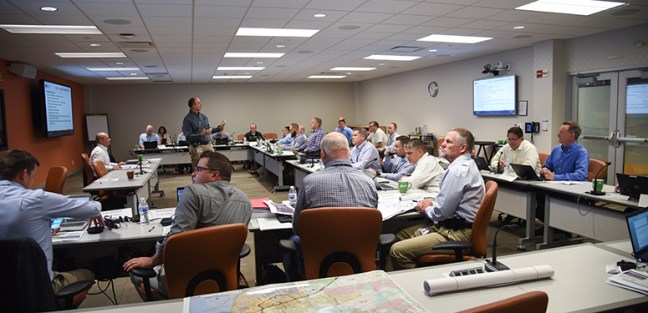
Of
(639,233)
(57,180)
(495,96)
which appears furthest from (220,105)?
(639,233)

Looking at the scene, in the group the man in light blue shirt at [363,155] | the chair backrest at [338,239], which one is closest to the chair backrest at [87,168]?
the man in light blue shirt at [363,155]

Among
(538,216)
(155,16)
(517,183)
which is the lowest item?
(538,216)

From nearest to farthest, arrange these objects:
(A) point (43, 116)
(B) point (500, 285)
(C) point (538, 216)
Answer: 1. (B) point (500, 285)
2. (C) point (538, 216)
3. (A) point (43, 116)

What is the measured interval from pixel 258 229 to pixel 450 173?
1.44 metres

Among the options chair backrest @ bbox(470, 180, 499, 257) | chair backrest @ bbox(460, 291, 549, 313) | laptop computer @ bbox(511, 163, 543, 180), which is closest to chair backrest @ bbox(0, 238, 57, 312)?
chair backrest @ bbox(460, 291, 549, 313)

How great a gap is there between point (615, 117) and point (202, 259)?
7.18 m

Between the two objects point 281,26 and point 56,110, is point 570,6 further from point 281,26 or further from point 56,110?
point 56,110

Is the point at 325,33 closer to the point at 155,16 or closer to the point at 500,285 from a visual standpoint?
the point at 155,16

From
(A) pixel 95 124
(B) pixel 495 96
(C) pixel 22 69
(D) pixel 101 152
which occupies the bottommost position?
(D) pixel 101 152

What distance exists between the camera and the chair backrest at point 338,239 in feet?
7.68

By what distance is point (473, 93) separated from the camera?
9.73 meters

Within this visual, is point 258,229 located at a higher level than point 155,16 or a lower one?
lower

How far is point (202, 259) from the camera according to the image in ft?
7.03

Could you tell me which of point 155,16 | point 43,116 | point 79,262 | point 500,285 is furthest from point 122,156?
point 500,285
